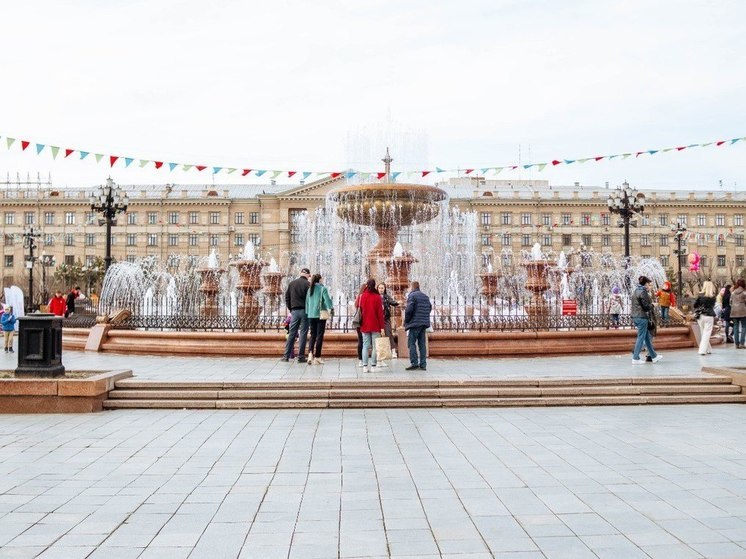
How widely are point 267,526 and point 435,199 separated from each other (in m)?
18.1

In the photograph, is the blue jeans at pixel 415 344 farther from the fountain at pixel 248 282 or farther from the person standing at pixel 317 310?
the fountain at pixel 248 282

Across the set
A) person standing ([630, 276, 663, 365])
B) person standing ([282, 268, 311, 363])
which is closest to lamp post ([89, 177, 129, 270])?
person standing ([282, 268, 311, 363])

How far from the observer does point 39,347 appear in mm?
9273

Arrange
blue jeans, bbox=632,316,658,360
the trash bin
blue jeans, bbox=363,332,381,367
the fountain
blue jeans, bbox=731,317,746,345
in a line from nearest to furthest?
the trash bin, blue jeans, bbox=363,332,381,367, blue jeans, bbox=632,316,658,360, blue jeans, bbox=731,317,746,345, the fountain

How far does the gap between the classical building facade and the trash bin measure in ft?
218

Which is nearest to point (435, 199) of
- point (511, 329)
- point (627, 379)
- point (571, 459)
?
point (511, 329)

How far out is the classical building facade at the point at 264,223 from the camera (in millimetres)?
77125

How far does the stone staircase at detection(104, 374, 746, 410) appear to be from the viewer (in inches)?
366

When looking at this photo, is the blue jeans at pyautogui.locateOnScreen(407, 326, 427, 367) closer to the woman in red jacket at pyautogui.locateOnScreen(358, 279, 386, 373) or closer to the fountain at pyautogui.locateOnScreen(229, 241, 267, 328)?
the woman in red jacket at pyautogui.locateOnScreen(358, 279, 386, 373)

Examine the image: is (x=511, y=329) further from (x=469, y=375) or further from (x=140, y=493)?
(x=140, y=493)

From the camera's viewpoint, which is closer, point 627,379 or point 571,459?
point 571,459

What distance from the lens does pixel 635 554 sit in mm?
3992

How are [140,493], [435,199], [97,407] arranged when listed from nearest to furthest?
[140,493], [97,407], [435,199]

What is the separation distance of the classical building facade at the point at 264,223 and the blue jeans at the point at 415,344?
213 ft
